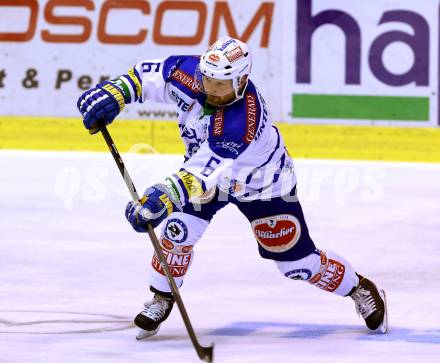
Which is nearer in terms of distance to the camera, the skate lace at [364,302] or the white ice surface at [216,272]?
the white ice surface at [216,272]

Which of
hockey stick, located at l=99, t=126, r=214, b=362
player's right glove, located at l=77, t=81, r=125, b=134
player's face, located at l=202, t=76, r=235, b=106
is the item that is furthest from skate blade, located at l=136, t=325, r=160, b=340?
player's face, located at l=202, t=76, r=235, b=106

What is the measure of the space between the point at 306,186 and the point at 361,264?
204 centimetres

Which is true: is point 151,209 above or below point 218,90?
below

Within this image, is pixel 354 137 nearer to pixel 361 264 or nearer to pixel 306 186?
pixel 306 186

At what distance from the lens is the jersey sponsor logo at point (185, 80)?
15.7 feet

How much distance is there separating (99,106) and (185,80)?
337 mm

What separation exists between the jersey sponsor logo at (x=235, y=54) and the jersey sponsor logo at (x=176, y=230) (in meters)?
0.66

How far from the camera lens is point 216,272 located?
613cm

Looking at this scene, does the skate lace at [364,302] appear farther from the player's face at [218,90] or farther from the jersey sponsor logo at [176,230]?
the player's face at [218,90]

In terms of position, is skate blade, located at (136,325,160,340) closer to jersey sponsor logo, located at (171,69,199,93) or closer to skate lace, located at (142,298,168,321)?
skate lace, located at (142,298,168,321)

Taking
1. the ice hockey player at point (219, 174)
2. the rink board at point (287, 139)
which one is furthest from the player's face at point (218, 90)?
the rink board at point (287, 139)

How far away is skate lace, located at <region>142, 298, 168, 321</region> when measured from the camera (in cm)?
485

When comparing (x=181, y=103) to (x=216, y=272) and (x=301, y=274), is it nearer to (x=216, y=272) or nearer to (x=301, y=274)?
(x=301, y=274)

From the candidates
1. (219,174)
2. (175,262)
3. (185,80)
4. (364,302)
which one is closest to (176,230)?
(175,262)
